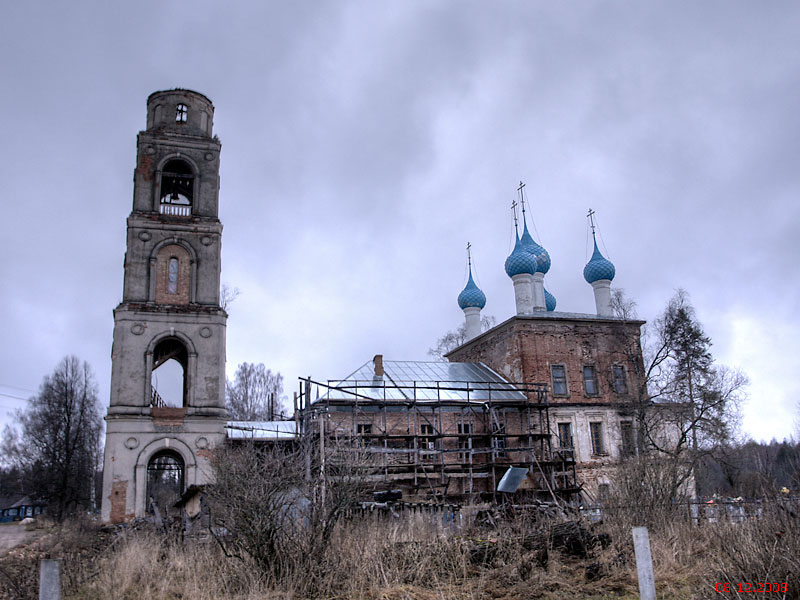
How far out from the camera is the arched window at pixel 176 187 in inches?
926

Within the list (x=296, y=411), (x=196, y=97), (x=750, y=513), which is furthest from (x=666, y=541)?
(x=196, y=97)

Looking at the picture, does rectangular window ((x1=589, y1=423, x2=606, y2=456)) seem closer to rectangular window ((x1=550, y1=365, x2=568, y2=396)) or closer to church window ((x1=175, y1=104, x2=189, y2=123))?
rectangular window ((x1=550, y1=365, x2=568, y2=396))

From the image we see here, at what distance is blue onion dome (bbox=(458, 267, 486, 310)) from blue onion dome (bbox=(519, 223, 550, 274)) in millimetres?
3466

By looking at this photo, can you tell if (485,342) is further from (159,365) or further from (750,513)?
(750,513)

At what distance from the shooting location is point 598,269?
98.7 feet

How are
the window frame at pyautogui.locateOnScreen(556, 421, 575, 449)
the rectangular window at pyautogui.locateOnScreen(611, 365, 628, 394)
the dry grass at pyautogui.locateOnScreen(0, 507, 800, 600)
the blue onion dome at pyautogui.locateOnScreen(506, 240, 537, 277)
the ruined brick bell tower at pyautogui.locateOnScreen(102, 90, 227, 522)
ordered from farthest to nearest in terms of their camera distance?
the blue onion dome at pyautogui.locateOnScreen(506, 240, 537, 277) → the rectangular window at pyautogui.locateOnScreen(611, 365, 628, 394) → the window frame at pyautogui.locateOnScreen(556, 421, 575, 449) → the ruined brick bell tower at pyautogui.locateOnScreen(102, 90, 227, 522) → the dry grass at pyautogui.locateOnScreen(0, 507, 800, 600)

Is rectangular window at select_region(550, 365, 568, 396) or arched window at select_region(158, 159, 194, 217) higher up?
arched window at select_region(158, 159, 194, 217)

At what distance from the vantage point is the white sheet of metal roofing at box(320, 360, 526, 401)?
23047 mm

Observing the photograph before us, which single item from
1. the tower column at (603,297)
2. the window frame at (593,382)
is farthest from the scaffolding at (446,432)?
the tower column at (603,297)

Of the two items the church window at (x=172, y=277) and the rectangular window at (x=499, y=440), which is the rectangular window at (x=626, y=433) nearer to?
the rectangular window at (x=499, y=440)

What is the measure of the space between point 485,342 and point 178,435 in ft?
44.0

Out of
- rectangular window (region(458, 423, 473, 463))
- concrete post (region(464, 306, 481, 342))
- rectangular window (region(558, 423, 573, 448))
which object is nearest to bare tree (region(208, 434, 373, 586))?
rectangular window (region(458, 423, 473, 463))

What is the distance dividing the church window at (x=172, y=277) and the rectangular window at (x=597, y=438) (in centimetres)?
1623

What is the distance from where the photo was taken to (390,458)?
2155 centimetres
